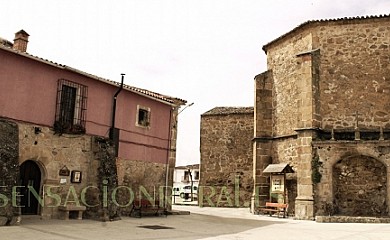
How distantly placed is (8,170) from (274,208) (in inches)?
477

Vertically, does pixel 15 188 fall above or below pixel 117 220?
above

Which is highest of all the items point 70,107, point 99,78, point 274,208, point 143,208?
point 99,78

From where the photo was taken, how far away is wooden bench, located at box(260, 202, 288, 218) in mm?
16795

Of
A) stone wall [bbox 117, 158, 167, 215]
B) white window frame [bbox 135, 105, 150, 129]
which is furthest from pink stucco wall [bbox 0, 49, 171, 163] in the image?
stone wall [bbox 117, 158, 167, 215]

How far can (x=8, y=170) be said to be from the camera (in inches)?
400

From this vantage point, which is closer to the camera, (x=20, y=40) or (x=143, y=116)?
(x=20, y=40)

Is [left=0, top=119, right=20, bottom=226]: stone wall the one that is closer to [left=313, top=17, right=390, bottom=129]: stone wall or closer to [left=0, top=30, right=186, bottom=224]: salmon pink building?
[left=0, top=30, right=186, bottom=224]: salmon pink building

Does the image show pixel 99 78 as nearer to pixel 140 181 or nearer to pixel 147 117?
pixel 147 117

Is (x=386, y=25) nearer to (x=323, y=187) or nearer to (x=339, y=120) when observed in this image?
(x=339, y=120)

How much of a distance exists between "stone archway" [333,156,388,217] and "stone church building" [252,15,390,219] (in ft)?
0.12

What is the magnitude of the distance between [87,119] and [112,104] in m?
1.36

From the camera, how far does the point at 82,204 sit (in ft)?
43.3


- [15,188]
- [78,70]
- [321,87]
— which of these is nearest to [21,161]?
[15,188]

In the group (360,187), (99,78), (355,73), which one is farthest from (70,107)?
(355,73)
